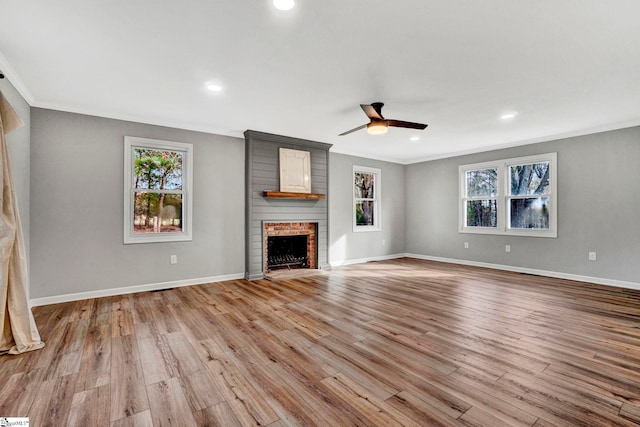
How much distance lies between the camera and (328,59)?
8.91ft

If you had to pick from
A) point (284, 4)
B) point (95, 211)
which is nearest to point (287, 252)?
point (95, 211)

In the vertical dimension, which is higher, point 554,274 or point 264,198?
point 264,198

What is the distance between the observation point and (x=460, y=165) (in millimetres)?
6797

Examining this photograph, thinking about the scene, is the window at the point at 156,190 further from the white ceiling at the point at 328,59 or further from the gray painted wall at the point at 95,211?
the white ceiling at the point at 328,59

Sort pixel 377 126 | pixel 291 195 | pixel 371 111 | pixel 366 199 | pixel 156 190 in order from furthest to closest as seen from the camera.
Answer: pixel 366 199
pixel 291 195
pixel 156 190
pixel 377 126
pixel 371 111

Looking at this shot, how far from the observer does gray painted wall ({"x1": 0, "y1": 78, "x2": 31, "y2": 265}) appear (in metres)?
3.09

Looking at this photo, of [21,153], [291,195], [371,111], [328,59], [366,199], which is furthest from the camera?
[366,199]

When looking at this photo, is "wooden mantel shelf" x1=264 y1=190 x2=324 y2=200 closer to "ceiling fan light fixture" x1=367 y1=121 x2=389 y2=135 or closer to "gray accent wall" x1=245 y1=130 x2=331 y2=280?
"gray accent wall" x1=245 y1=130 x2=331 y2=280

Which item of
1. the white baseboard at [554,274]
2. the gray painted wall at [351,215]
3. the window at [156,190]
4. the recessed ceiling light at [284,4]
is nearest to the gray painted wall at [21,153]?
the window at [156,190]

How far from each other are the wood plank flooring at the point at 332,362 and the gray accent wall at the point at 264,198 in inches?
51.5

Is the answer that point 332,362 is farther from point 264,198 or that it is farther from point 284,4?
point 264,198

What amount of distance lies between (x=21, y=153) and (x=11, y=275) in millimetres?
1658

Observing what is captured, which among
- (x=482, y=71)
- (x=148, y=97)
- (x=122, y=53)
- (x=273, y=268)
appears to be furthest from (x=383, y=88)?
(x=273, y=268)

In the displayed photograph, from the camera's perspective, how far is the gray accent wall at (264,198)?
17.0 ft
